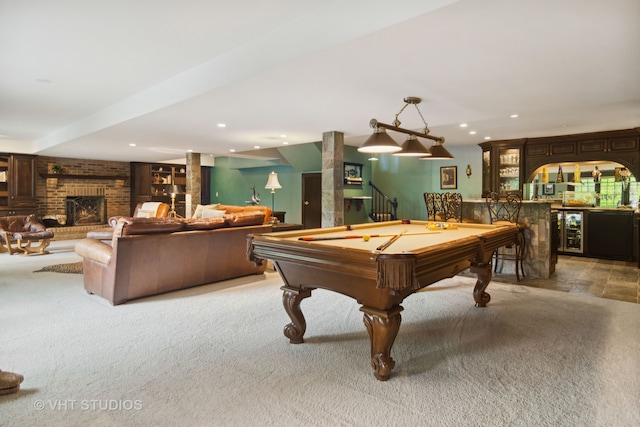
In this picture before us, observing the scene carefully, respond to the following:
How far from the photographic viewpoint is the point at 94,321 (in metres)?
3.32

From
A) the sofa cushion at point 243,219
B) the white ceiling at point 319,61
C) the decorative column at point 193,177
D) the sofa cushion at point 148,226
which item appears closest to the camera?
the white ceiling at point 319,61

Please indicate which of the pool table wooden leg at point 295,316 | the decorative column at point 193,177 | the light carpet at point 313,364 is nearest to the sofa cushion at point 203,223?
the light carpet at point 313,364

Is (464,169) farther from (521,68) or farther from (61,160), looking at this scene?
(61,160)

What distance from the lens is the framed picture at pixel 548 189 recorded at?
7.74 metres

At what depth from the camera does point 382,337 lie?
2.29 metres

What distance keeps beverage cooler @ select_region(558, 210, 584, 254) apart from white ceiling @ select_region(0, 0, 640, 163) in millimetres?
1905

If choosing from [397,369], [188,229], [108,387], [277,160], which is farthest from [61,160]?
[397,369]

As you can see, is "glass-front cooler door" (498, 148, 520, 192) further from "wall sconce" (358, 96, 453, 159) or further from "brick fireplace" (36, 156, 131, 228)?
"brick fireplace" (36, 156, 131, 228)

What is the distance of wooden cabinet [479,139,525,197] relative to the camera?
776 centimetres

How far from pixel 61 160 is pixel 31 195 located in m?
1.31

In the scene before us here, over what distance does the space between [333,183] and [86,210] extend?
8.57 meters

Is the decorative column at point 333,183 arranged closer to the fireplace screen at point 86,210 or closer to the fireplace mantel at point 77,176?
the fireplace mantel at point 77,176

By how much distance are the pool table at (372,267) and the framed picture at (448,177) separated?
6.33m

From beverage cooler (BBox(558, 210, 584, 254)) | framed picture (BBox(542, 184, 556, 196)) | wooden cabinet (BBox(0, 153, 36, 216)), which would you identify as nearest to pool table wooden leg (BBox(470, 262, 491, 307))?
beverage cooler (BBox(558, 210, 584, 254))
